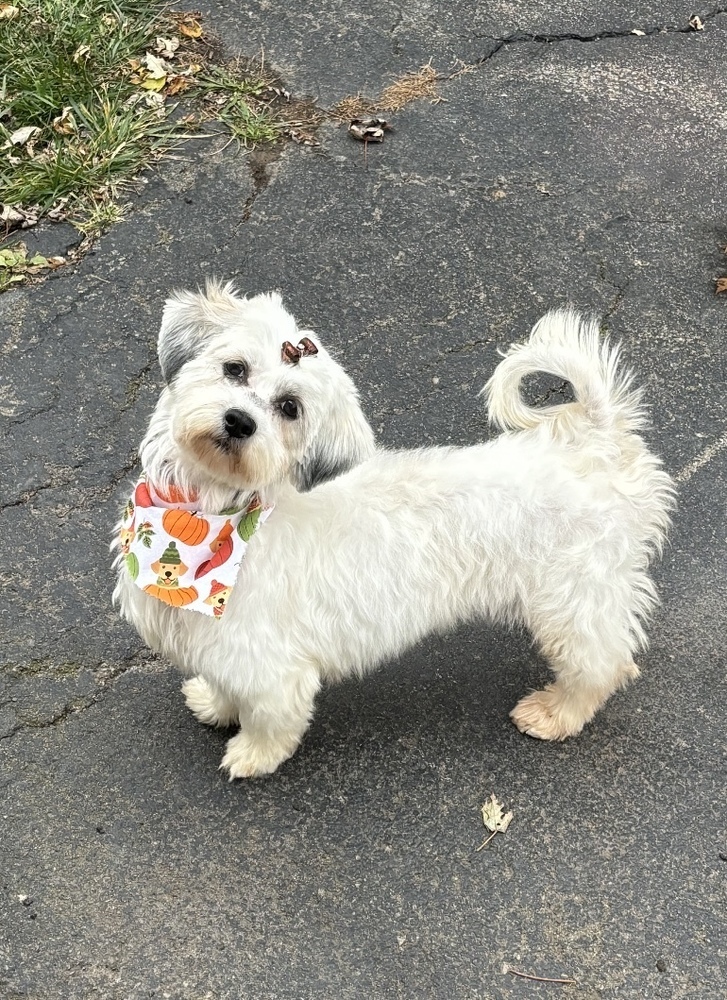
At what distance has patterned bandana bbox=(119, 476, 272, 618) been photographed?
255cm

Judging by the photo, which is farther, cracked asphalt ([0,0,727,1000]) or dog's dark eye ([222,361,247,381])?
cracked asphalt ([0,0,727,1000])

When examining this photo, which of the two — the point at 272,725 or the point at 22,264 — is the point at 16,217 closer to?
the point at 22,264

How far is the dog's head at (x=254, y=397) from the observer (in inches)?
90.8

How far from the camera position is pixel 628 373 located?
391cm

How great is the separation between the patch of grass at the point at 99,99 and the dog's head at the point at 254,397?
7.81 feet

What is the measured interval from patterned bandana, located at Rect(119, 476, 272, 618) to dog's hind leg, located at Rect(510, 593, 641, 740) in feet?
3.41

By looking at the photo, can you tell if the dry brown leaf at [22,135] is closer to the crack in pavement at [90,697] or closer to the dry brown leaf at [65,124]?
the dry brown leaf at [65,124]

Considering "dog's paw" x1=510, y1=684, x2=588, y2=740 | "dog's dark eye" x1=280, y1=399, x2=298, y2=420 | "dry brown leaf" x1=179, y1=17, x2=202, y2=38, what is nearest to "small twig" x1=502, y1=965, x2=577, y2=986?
"dog's paw" x1=510, y1=684, x2=588, y2=740

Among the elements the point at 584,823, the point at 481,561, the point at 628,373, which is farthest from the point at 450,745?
the point at 628,373

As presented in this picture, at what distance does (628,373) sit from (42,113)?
3468 millimetres

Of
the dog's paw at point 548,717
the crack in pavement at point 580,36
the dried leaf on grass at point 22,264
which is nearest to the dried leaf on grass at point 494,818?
the dog's paw at point 548,717

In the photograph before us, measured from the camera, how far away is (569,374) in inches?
109

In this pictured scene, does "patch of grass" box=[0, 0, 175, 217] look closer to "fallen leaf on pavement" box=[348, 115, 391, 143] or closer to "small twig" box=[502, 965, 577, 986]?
"fallen leaf on pavement" box=[348, 115, 391, 143]

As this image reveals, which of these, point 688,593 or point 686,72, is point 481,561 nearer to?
point 688,593
